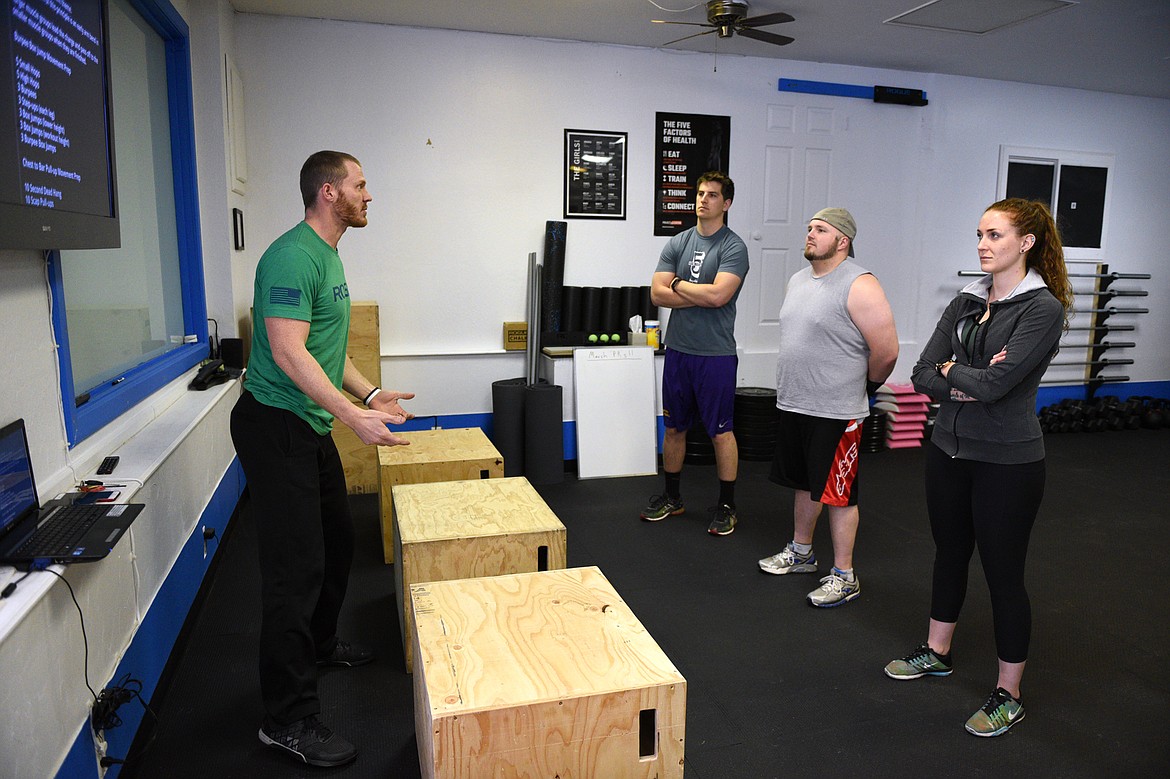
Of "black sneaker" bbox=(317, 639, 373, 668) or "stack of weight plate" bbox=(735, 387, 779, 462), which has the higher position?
"stack of weight plate" bbox=(735, 387, 779, 462)

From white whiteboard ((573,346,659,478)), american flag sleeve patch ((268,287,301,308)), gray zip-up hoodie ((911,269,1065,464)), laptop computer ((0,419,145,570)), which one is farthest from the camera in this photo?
white whiteboard ((573,346,659,478))

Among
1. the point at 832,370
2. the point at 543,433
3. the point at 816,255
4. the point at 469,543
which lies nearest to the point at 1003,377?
the point at 832,370

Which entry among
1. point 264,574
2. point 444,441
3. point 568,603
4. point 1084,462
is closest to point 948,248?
point 1084,462

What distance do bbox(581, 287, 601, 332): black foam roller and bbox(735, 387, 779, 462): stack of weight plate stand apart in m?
1.11

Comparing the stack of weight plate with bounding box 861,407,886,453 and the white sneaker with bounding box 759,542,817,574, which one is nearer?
the white sneaker with bounding box 759,542,817,574

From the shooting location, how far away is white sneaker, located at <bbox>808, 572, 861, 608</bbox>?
298 cm

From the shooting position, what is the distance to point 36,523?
1562 mm

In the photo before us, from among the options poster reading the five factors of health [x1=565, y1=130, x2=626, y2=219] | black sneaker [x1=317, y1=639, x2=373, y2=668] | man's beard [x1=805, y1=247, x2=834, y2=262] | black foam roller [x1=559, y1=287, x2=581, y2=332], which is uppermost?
poster reading the five factors of health [x1=565, y1=130, x2=626, y2=219]

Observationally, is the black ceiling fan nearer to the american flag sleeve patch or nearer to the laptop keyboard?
the american flag sleeve patch

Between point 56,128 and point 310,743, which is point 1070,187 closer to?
point 310,743

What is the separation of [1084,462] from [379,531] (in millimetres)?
4830

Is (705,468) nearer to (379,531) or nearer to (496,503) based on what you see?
(379,531)

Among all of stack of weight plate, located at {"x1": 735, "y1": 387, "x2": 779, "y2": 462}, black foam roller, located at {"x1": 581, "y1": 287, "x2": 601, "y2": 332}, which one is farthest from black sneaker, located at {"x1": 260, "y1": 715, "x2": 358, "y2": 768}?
stack of weight plate, located at {"x1": 735, "y1": 387, "x2": 779, "y2": 462}

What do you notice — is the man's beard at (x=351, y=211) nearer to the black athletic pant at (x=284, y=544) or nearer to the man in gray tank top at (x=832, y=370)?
the black athletic pant at (x=284, y=544)
